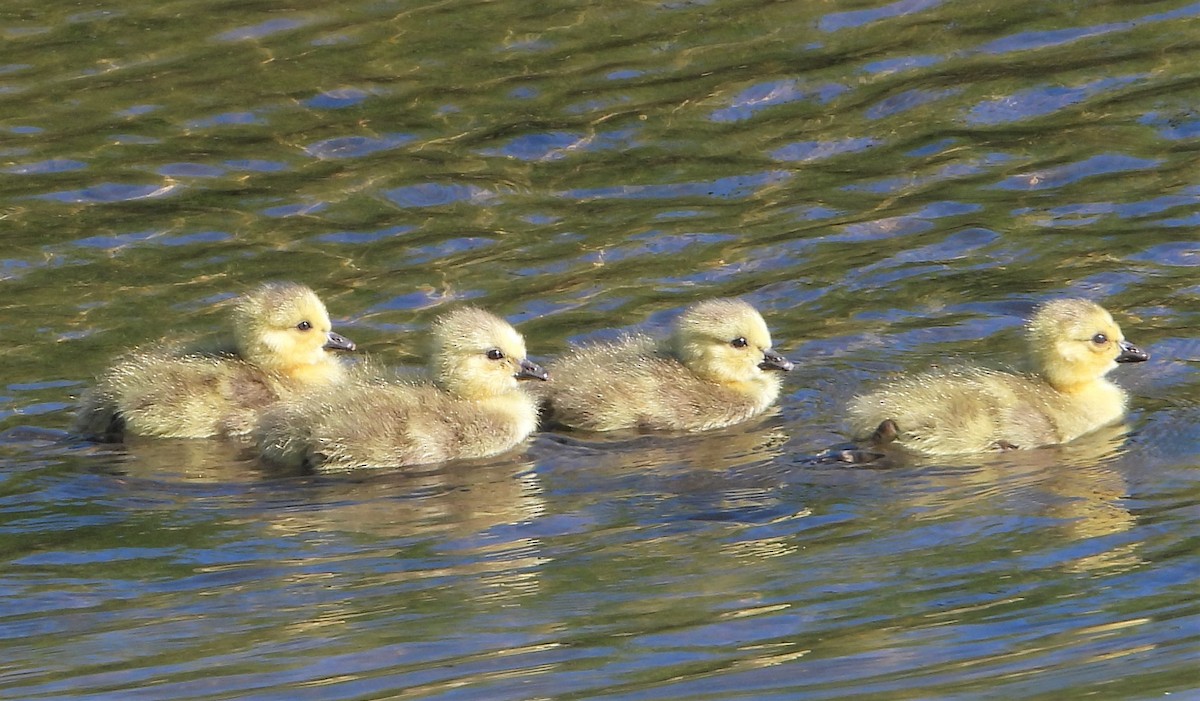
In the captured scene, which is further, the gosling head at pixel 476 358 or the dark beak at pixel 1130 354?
the gosling head at pixel 476 358

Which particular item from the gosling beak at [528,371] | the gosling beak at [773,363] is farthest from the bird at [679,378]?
the gosling beak at [528,371]

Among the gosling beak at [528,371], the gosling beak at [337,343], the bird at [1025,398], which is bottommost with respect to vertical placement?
the bird at [1025,398]

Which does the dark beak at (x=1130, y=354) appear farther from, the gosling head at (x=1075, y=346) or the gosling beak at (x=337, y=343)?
the gosling beak at (x=337, y=343)

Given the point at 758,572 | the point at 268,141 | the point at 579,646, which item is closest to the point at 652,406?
the point at 758,572

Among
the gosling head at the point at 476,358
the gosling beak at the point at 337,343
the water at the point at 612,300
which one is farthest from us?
the gosling beak at the point at 337,343

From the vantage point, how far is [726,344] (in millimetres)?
9141

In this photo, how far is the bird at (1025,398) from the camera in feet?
26.8

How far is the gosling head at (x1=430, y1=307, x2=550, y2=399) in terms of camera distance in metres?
8.82

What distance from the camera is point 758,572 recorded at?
22.1 ft

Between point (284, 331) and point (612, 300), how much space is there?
191cm

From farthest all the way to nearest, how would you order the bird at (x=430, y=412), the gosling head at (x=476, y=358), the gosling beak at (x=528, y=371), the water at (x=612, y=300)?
the gosling beak at (x=528, y=371) < the gosling head at (x=476, y=358) < the bird at (x=430, y=412) < the water at (x=612, y=300)

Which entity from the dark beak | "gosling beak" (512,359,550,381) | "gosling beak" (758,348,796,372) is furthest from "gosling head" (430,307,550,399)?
the dark beak

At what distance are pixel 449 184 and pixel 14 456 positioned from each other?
3.98 metres

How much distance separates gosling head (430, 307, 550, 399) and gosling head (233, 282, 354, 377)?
61 cm
